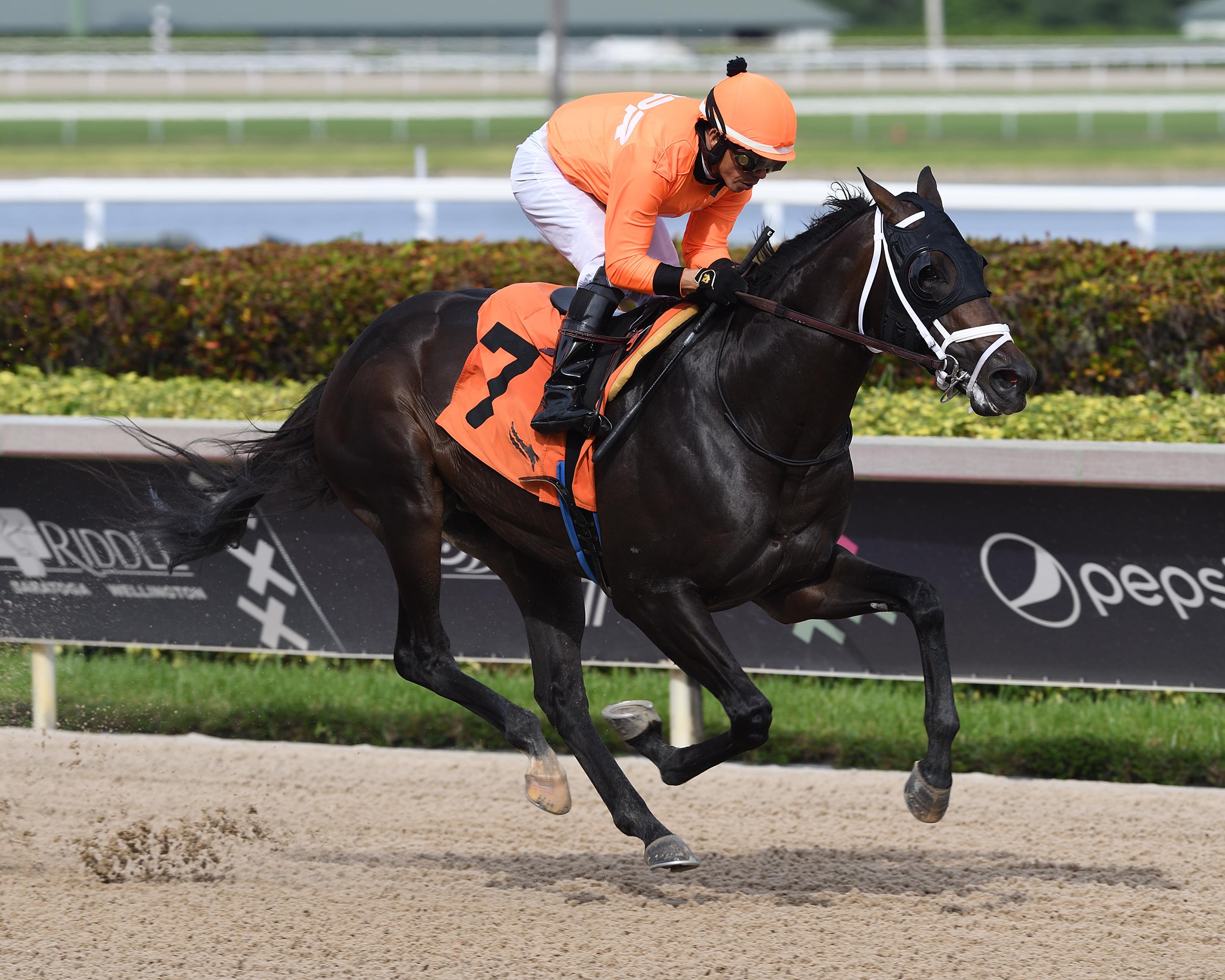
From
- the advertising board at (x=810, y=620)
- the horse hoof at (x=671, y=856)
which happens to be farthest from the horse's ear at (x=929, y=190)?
the advertising board at (x=810, y=620)

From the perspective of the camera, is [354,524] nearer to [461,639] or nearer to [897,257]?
[461,639]

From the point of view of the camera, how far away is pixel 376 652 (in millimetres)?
5309

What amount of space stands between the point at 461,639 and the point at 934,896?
197 cm

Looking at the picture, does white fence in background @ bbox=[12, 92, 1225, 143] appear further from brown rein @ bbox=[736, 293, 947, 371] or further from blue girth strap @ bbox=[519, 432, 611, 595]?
brown rein @ bbox=[736, 293, 947, 371]

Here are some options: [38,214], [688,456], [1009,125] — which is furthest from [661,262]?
[1009,125]

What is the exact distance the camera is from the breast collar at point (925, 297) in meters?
3.20

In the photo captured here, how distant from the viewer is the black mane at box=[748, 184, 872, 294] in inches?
139

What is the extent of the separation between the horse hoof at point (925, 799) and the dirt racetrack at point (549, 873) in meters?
0.26

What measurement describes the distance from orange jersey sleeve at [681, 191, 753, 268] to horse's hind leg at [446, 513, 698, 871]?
2.98ft

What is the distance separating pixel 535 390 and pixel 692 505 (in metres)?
0.57

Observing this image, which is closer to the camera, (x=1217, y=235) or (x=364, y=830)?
(x=364, y=830)

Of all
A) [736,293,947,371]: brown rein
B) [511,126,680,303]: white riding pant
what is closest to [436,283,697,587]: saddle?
[511,126,680,303]: white riding pant

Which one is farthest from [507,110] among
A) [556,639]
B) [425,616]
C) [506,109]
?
[556,639]

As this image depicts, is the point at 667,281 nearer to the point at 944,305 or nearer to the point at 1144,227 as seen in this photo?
the point at 944,305
